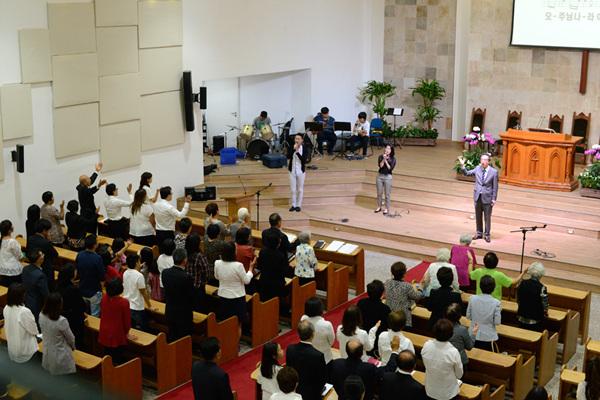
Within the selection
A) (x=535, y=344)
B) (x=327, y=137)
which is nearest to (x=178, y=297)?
(x=535, y=344)

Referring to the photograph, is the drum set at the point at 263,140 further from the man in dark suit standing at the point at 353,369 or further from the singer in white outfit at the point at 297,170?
the man in dark suit standing at the point at 353,369

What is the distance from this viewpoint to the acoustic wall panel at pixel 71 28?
38.1 feet

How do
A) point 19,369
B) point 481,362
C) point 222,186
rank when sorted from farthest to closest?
point 222,186
point 481,362
point 19,369

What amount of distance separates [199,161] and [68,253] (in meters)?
5.34

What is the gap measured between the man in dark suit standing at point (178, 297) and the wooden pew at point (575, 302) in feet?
14.0

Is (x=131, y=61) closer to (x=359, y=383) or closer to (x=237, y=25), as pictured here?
(x=237, y=25)

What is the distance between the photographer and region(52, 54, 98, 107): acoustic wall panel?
38.8ft

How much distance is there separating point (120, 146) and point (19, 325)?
717 cm

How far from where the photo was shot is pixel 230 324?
802cm

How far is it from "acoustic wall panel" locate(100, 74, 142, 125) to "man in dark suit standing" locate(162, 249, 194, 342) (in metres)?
6.05

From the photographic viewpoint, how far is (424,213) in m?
Answer: 13.9

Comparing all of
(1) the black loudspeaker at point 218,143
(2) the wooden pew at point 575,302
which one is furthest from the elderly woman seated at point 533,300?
(1) the black loudspeaker at point 218,143

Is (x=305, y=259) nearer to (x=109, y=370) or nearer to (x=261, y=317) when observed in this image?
(x=261, y=317)

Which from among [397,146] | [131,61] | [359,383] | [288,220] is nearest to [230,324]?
[359,383]
